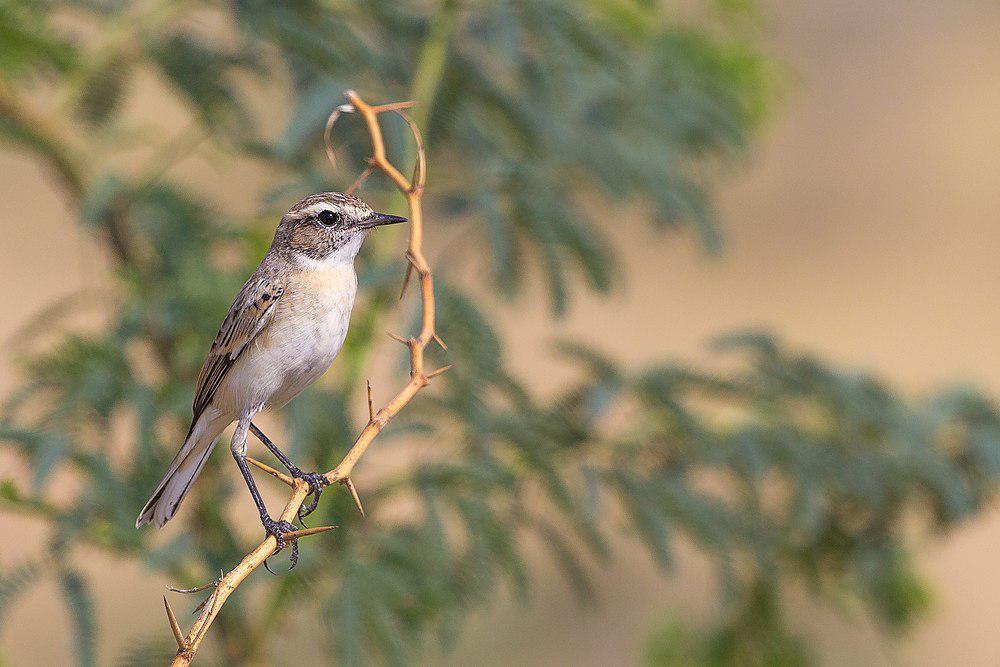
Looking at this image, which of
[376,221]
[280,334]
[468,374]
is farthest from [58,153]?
[376,221]

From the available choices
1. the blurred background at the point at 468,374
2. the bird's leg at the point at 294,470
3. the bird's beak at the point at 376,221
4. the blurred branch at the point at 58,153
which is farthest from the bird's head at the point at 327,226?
the blurred branch at the point at 58,153

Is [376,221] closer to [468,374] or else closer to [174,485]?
[174,485]

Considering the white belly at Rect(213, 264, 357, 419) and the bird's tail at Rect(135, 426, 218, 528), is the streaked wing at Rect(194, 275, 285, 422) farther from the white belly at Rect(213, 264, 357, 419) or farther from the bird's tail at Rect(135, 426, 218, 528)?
the bird's tail at Rect(135, 426, 218, 528)

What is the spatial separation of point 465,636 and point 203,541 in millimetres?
6343

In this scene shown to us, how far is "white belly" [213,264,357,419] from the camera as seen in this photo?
199 centimetres

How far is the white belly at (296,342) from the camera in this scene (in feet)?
6.54

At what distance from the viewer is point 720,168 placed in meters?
5.54

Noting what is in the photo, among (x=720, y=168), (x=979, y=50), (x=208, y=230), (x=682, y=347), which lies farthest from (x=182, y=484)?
(x=979, y=50)

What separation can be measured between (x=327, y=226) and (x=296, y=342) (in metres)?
0.23

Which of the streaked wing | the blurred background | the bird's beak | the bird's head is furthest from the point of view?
the blurred background

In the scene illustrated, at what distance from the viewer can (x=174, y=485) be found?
204 cm

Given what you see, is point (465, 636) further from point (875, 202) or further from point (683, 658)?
point (875, 202)

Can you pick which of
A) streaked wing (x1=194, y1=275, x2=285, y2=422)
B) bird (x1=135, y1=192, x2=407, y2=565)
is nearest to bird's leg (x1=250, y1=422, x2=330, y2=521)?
bird (x1=135, y1=192, x2=407, y2=565)

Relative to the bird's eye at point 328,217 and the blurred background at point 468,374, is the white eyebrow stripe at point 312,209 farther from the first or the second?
the blurred background at point 468,374
